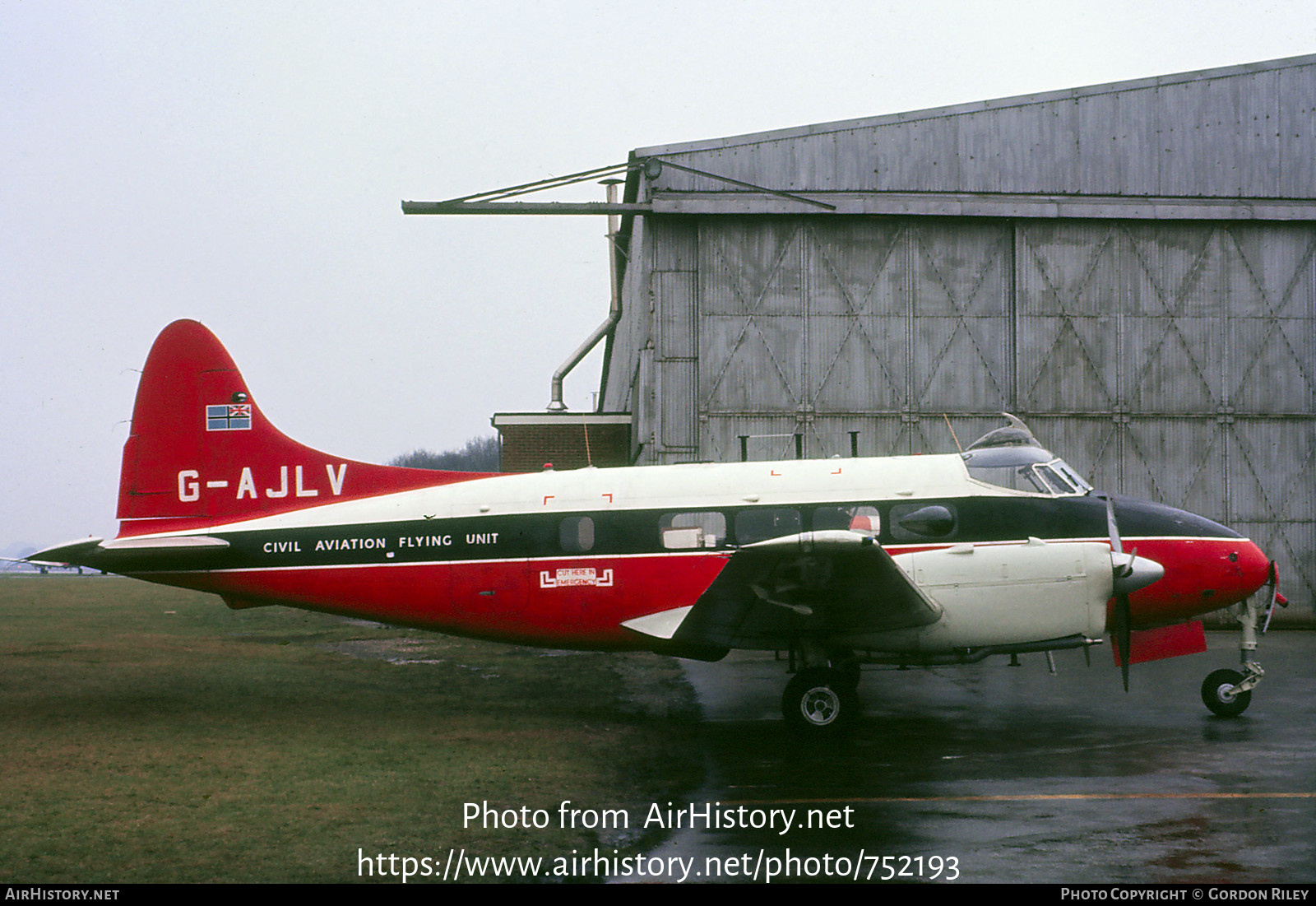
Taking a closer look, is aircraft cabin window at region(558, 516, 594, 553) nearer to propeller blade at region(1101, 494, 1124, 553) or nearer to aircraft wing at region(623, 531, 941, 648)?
aircraft wing at region(623, 531, 941, 648)

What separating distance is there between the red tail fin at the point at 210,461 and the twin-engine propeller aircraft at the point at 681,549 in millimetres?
25

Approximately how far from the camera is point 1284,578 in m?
22.3

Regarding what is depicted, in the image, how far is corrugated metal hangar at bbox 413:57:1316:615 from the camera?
2222cm

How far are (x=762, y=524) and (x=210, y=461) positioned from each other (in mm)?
7289

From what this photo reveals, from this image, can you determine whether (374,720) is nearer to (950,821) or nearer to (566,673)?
(566,673)

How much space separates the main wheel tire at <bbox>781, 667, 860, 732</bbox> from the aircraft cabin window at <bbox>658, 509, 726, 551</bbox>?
1.97m

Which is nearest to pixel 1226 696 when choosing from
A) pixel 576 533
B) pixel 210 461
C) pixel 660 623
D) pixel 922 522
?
pixel 922 522

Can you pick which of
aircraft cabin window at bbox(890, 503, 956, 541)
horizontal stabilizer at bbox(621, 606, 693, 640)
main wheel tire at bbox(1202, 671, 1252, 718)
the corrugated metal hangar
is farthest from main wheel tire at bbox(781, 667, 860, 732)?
the corrugated metal hangar

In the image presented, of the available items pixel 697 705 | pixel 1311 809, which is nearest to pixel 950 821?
pixel 1311 809

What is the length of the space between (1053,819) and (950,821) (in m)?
0.80

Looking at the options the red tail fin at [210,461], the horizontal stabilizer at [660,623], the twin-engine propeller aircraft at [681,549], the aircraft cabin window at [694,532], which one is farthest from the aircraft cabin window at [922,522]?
the red tail fin at [210,461]

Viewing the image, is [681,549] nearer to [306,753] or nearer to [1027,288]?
[306,753]

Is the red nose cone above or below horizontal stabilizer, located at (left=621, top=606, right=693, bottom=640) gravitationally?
above

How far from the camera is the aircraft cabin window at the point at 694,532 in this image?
12.2 metres
